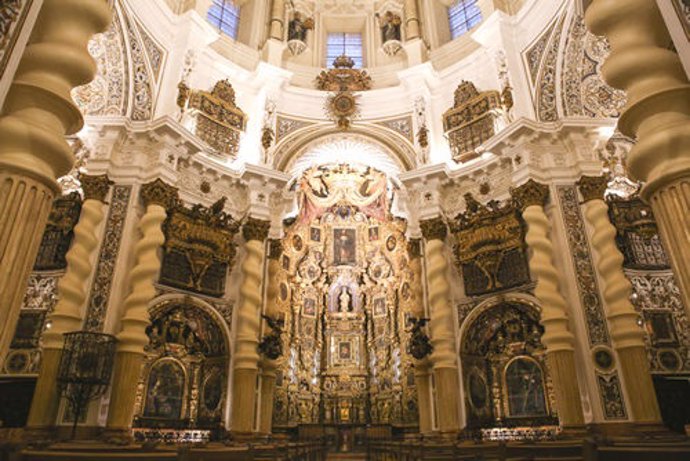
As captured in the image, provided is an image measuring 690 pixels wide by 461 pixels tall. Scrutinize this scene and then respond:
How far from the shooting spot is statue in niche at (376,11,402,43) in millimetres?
16906

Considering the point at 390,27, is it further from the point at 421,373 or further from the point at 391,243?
the point at 421,373

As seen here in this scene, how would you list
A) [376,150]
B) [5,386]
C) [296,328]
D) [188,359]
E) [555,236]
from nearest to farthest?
[5,386]
[555,236]
[188,359]
[376,150]
[296,328]

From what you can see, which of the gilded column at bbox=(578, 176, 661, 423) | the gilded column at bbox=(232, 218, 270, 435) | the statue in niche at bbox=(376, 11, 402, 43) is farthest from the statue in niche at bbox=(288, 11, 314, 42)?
the gilded column at bbox=(578, 176, 661, 423)

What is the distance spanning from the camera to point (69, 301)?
985 cm

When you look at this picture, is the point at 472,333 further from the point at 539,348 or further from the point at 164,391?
the point at 164,391

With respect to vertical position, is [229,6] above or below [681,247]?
above

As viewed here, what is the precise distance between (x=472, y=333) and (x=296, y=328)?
690 cm

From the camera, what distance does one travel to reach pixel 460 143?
14156mm

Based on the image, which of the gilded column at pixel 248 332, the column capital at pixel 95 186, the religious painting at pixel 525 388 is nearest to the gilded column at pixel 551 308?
the religious painting at pixel 525 388

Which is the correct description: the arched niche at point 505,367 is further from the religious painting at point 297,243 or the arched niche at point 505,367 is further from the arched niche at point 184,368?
the religious painting at point 297,243

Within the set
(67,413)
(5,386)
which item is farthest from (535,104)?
(5,386)

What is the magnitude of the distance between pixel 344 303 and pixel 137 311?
928 centimetres

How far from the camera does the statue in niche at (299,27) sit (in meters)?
16.8

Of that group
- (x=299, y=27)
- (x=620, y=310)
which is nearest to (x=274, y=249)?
(x=299, y=27)
